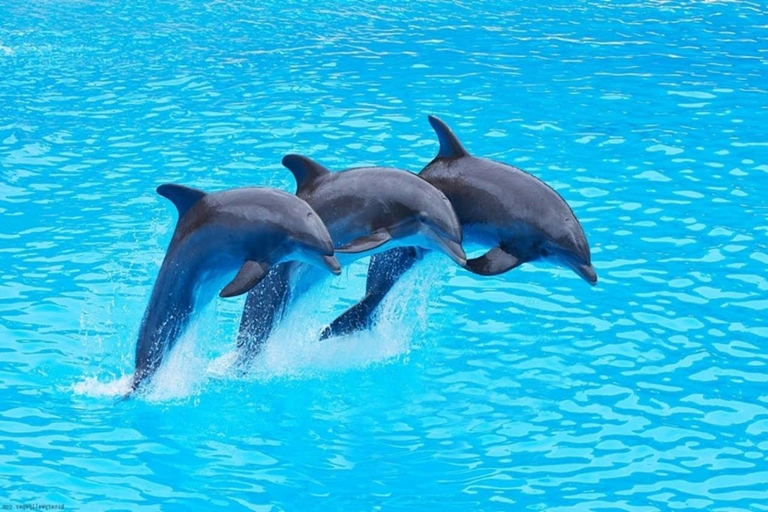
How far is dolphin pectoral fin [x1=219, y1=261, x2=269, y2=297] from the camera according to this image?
7.18 m

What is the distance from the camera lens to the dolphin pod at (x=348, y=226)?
7.44 meters

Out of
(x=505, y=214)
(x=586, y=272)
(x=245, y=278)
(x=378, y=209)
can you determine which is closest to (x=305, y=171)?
(x=378, y=209)

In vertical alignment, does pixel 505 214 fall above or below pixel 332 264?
above

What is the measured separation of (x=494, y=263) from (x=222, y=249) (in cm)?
186

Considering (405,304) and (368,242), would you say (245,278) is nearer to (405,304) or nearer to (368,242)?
(368,242)

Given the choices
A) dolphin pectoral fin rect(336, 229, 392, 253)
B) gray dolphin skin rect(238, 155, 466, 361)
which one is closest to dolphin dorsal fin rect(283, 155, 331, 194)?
gray dolphin skin rect(238, 155, 466, 361)

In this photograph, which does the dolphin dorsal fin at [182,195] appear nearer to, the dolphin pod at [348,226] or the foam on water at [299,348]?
the dolphin pod at [348,226]

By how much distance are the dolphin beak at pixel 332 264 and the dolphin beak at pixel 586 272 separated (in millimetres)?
1686

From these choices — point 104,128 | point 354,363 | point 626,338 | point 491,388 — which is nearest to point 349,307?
point 354,363

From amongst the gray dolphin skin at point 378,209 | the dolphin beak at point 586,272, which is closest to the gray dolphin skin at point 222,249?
the gray dolphin skin at point 378,209

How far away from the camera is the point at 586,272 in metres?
7.72

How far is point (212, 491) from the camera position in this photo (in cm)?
711

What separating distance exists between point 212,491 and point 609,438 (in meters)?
2.69

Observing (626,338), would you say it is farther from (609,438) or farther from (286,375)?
(286,375)
